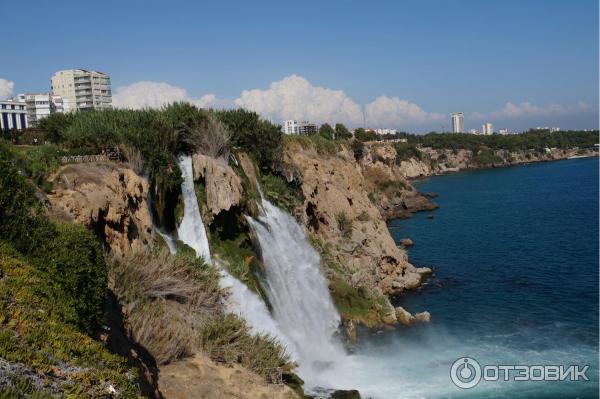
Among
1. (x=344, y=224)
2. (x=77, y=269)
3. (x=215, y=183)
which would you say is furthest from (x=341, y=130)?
(x=77, y=269)

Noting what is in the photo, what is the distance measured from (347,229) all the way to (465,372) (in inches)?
648

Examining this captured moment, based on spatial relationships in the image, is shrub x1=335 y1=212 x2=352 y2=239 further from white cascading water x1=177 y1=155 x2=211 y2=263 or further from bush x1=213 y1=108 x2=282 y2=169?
white cascading water x1=177 y1=155 x2=211 y2=263

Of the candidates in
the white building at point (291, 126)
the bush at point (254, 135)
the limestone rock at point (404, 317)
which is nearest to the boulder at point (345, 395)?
the limestone rock at point (404, 317)

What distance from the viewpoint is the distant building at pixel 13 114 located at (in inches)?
3671

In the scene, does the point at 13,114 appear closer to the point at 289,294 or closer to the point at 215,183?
the point at 215,183

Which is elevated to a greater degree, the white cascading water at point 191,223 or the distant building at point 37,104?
the distant building at point 37,104

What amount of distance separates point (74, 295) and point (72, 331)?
1813 millimetres

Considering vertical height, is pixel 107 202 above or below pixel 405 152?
below

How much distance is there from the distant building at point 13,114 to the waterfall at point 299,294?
83.5 m

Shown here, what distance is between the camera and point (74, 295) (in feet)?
29.8

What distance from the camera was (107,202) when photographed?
1496cm

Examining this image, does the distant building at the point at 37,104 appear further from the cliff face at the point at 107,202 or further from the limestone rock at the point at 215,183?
the cliff face at the point at 107,202

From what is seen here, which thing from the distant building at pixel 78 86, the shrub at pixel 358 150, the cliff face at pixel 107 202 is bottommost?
the cliff face at pixel 107 202

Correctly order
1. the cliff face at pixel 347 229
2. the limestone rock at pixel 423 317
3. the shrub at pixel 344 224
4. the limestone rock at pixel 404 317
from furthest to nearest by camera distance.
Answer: the shrub at pixel 344 224 → the cliff face at pixel 347 229 → the limestone rock at pixel 423 317 → the limestone rock at pixel 404 317
